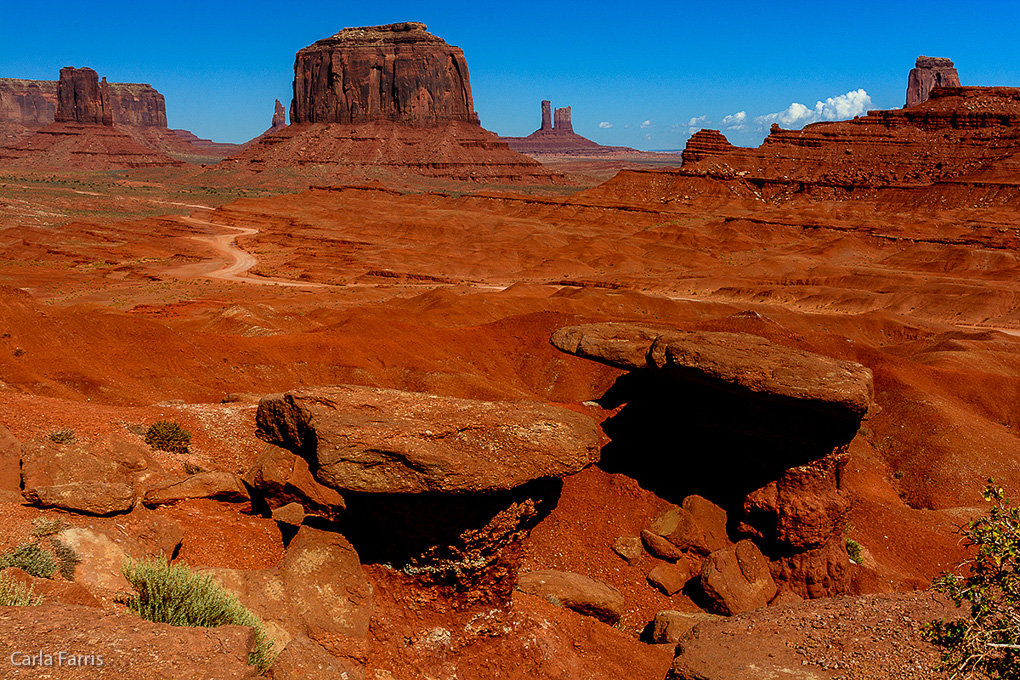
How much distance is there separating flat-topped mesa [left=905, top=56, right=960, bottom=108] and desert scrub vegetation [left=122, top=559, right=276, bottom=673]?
224199 millimetres

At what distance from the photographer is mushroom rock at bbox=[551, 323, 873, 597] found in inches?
506

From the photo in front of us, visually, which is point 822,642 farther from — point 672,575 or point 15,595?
point 15,595

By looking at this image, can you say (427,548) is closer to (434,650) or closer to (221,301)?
(434,650)

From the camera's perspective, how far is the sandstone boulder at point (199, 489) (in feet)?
33.1

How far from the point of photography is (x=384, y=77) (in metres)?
158

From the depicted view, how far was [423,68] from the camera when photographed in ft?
520

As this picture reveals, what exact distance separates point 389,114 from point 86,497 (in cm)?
16211

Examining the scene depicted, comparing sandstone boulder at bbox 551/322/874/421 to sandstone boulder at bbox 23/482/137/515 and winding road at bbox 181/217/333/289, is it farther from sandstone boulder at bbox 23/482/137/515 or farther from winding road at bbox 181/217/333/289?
winding road at bbox 181/217/333/289

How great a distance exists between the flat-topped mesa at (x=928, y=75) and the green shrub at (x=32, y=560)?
22504 cm

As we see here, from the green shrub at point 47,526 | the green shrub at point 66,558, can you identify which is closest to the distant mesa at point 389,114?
the green shrub at point 47,526

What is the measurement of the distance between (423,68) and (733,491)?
160 meters

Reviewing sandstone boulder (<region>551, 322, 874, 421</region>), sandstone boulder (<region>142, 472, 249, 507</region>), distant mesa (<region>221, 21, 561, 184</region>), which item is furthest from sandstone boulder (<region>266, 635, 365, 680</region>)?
distant mesa (<region>221, 21, 561, 184</region>)

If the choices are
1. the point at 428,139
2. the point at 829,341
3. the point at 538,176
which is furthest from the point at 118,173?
the point at 829,341

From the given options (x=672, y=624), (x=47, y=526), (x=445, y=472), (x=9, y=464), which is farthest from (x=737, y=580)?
(x=9, y=464)
